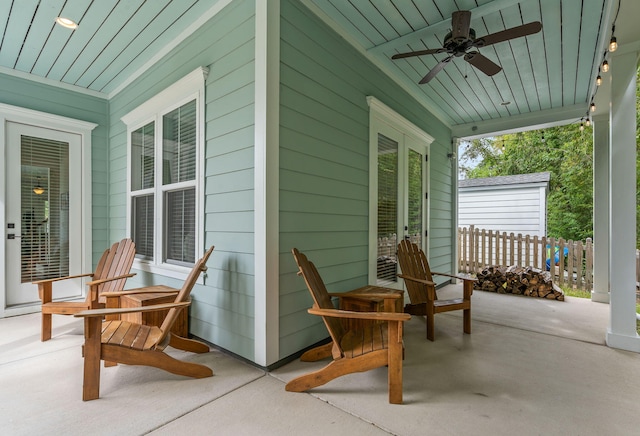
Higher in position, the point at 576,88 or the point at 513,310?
the point at 576,88

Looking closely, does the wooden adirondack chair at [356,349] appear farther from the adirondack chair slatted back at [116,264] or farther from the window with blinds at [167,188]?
the adirondack chair slatted back at [116,264]

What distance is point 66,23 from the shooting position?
9.39ft

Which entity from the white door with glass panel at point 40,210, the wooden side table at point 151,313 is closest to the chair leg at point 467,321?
the wooden side table at point 151,313

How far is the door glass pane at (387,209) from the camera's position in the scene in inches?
148

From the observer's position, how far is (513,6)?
2725 mm

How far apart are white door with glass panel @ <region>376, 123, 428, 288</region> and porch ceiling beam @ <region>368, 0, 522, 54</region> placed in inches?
32.9

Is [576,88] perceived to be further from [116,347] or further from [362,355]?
[116,347]

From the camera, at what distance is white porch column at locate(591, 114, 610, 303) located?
4484mm

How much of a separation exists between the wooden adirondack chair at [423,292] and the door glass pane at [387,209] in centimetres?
34

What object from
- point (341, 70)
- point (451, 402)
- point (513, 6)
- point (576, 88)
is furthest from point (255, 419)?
point (576, 88)

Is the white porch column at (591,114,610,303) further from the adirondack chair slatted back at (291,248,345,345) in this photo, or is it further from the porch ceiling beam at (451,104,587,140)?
the adirondack chair slatted back at (291,248,345,345)

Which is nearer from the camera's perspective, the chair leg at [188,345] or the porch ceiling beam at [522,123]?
the chair leg at [188,345]

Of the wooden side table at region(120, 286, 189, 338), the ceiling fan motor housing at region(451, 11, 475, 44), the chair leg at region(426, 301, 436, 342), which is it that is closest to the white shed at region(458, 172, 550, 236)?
the chair leg at region(426, 301, 436, 342)

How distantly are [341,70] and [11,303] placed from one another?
15.7 ft
